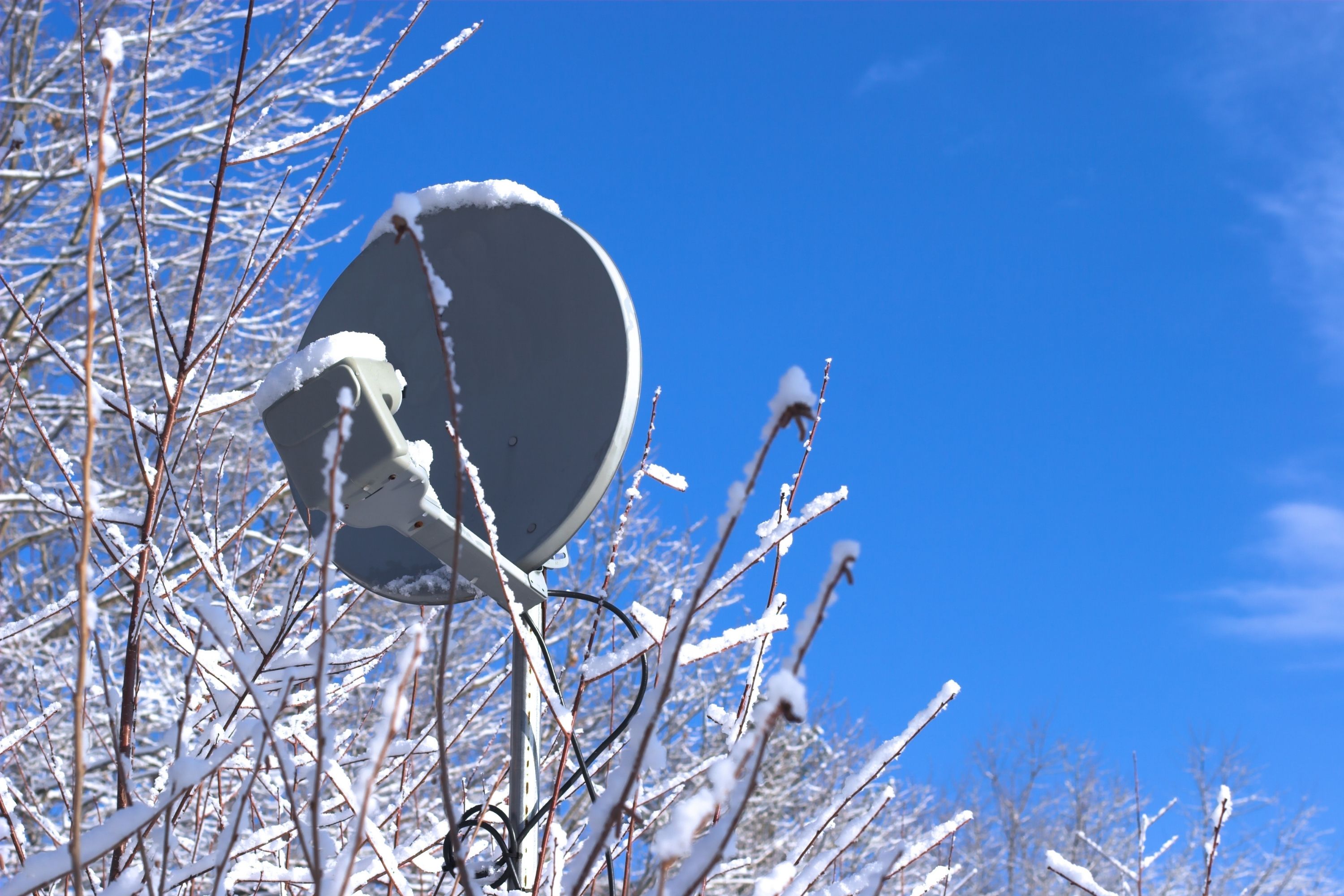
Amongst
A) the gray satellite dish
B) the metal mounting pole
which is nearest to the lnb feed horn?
the gray satellite dish

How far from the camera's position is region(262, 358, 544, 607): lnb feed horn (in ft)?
4.05

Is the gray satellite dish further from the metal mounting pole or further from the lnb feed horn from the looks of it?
the metal mounting pole

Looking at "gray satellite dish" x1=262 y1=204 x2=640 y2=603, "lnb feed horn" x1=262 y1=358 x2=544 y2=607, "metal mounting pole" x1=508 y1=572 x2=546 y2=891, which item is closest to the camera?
"lnb feed horn" x1=262 y1=358 x2=544 y2=607

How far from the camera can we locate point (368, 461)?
1298 millimetres

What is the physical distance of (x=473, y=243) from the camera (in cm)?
200

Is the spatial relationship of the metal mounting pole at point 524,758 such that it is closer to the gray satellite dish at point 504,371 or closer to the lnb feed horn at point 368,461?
the gray satellite dish at point 504,371

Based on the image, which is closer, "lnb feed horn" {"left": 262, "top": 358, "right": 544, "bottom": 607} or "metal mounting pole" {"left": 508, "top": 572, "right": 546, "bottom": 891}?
"lnb feed horn" {"left": 262, "top": 358, "right": 544, "bottom": 607}

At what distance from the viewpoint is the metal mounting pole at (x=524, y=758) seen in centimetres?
164

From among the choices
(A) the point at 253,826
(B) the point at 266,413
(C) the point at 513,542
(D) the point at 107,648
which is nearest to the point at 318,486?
(B) the point at 266,413

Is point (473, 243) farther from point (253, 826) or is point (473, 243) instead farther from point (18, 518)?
point (18, 518)

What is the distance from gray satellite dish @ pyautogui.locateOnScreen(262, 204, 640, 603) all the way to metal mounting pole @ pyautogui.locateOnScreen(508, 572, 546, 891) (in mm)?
155

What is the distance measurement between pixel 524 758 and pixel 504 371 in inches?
27.8

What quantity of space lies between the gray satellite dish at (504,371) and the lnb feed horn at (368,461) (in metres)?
0.04

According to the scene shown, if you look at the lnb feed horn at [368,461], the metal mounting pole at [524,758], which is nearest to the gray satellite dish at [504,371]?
the lnb feed horn at [368,461]
